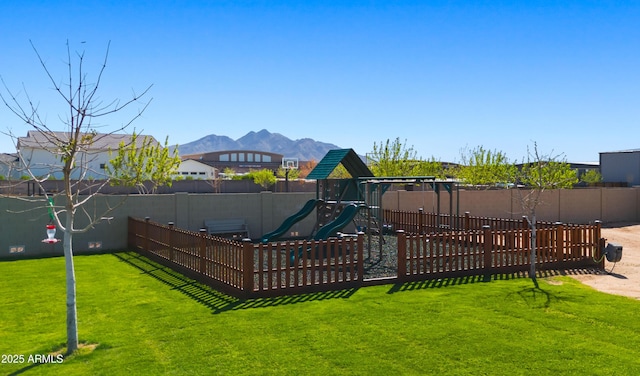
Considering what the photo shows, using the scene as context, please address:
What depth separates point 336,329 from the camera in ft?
25.9

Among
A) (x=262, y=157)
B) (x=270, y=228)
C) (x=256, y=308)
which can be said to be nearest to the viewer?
(x=256, y=308)

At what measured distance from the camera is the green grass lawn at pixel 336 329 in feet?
21.2

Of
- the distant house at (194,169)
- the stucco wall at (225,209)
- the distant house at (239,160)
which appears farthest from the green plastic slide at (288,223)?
the distant house at (239,160)

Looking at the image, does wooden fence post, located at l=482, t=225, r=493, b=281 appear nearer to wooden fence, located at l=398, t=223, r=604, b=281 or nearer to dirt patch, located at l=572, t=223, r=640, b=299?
wooden fence, located at l=398, t=223, r=604, b=281

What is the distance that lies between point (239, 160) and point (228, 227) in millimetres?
101558

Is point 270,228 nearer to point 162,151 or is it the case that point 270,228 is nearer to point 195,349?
point 195,349

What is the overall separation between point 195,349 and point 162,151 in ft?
118

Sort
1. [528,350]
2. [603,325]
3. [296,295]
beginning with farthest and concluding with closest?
[296,295], [603,325], [528,350]

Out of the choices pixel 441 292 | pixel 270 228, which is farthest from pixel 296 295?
pixel 270 228

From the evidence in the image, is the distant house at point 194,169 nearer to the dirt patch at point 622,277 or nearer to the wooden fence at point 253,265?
the wooden fence at point 253,265

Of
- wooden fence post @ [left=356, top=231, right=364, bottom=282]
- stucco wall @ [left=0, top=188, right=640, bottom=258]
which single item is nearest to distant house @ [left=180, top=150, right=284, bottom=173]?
stucco wall @ [left=0, top=188, right=640, bottom=258]

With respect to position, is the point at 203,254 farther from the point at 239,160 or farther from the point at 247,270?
the point at 239,160

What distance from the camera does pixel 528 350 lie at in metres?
6.99

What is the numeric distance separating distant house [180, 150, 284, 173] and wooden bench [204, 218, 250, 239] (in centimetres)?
8536
